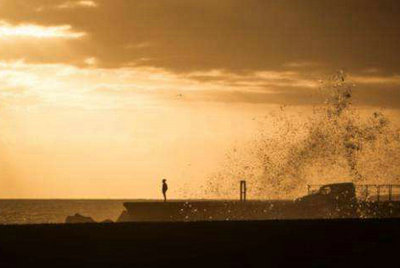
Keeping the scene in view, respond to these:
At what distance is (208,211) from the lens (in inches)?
2071

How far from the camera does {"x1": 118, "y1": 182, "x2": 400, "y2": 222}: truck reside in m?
50.5

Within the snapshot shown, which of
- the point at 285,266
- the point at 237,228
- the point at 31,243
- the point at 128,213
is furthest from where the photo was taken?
the point at 128,213

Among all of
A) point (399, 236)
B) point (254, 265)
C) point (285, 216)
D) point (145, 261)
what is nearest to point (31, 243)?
point (145, 261)

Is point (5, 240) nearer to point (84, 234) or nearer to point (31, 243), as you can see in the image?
point (31, 243)

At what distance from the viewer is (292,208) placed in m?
51.7

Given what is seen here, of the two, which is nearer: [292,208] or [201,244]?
[201,244]

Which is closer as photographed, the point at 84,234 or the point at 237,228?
the point at 84,234

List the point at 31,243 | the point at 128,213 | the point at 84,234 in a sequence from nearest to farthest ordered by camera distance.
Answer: the point at 31,243, the point at 84,234, the point at 128,213

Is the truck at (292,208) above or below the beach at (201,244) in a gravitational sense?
above

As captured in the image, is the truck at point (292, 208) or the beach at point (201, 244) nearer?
the beach at point (201, 244)

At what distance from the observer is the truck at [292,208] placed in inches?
1987

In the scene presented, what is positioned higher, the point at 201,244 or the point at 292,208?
the point at 292,208

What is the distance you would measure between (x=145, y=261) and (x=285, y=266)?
3.08 metres

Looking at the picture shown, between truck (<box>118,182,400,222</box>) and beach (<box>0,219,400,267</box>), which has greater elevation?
truck (<box>118,182,400,222</box>)
